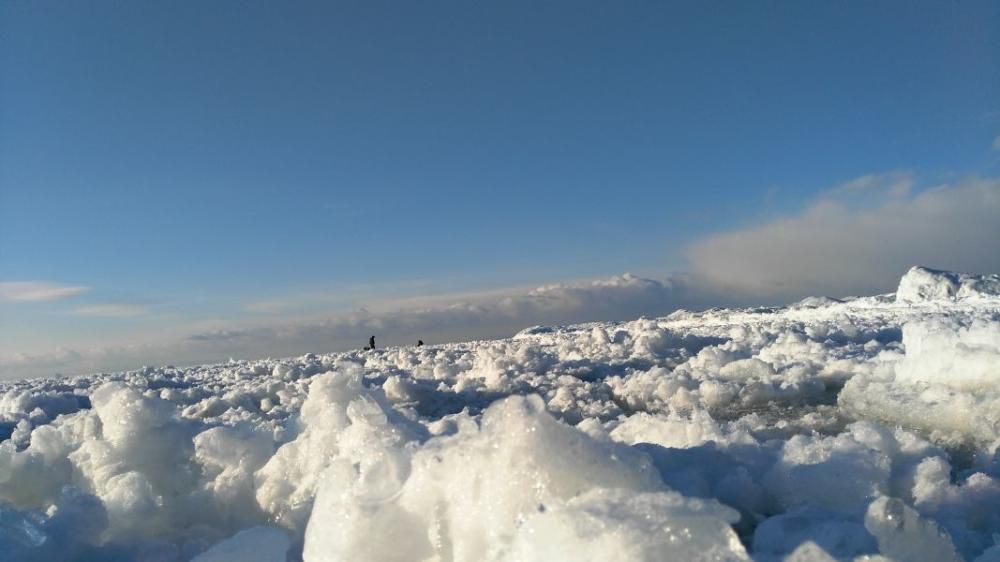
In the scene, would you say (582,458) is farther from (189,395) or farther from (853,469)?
(189,395)

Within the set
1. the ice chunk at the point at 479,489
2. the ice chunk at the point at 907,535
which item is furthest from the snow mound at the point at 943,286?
the ice chunk at the point at 479,489

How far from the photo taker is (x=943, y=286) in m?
28.2

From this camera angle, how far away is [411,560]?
237 centimetres

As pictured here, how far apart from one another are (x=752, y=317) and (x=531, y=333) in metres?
10.5

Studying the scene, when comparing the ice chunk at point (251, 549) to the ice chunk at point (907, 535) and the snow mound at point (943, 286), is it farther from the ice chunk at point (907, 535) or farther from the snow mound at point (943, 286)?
the snow mound at point (943, 286)

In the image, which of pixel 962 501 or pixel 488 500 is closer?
pixel 488 500

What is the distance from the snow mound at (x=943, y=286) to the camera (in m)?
27.6

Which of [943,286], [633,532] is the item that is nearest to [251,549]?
[633,532]

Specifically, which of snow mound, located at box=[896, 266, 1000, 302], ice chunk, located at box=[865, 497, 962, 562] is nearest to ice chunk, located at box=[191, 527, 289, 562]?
ice chunk, located at box=[865, 497, 962, 562]

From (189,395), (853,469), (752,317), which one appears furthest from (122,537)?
(752,317)

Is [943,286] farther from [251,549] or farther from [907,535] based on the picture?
[251,549]

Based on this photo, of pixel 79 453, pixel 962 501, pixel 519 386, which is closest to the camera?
pixel 962 501

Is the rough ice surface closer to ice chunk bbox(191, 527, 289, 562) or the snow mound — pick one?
ice chunk bbox(191, 527, 289, 562)

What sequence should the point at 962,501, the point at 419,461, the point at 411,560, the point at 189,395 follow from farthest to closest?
the point at 189,395, the point at 962,501, the point at 419,461, the point at 411,560
